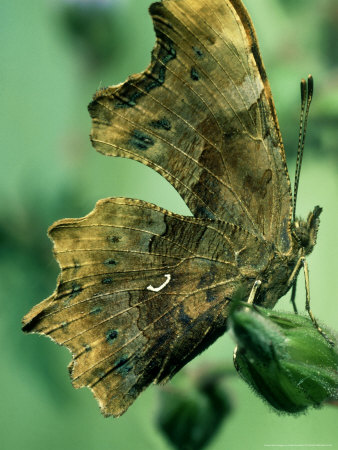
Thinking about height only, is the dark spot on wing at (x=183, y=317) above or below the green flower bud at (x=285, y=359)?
above

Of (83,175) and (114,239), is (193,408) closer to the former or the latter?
(114,239)

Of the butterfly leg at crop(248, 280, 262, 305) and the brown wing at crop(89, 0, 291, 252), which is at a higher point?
the brown wing at crop(89, 0, 291, 252)

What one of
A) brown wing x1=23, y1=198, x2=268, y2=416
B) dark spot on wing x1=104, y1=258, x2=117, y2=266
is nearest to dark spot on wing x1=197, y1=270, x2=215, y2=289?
brown wing x1=23, y1=198, x2=268, y2=416

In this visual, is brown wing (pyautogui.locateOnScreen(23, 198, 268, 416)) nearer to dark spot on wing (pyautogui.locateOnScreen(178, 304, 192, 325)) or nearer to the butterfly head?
dark spot on wing (pyautogui.locateOnScreen(178, 304, 192, 325))

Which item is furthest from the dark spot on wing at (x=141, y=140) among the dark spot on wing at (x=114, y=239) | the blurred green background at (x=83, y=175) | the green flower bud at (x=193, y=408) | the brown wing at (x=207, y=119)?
the green flower bud at (x=193, y=408)

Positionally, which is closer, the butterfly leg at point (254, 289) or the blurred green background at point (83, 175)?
the butterfly leg at point (254, 289)

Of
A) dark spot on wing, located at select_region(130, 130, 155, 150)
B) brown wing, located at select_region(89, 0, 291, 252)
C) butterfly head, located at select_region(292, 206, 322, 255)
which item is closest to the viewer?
brown wing, located at select_region(89, 0, 291, 252)

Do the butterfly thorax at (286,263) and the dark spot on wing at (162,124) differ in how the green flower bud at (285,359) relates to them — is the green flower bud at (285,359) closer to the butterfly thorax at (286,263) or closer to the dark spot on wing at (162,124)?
the butterfly thorax at (286,263)

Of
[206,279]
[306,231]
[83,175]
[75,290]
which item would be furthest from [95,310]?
[83,175]
